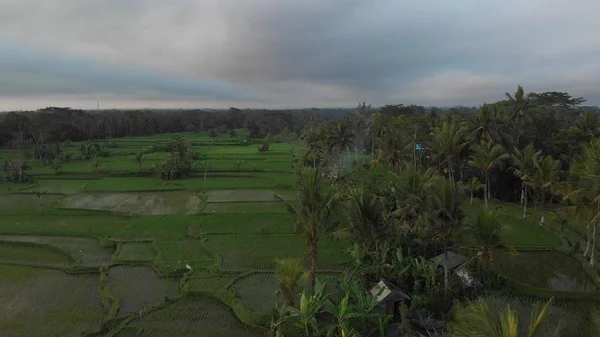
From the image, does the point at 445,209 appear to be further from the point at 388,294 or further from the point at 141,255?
the point at 141,255

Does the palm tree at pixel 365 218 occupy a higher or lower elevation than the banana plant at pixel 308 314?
higher

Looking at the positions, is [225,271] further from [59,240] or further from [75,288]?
[59,240]

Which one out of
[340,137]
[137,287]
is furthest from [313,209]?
[340,137]

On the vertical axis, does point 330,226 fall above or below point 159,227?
above

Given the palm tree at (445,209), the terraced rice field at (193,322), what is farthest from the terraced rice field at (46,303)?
the palm tree at (445,209)

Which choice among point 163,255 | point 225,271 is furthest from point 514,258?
point 163,255

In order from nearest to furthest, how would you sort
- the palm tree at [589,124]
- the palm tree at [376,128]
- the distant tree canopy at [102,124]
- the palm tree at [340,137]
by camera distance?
the palm tree at [589,124] < the palm tree at [340,137] < the palm tree at [376,128] < the distant tree canopy at [102,124]

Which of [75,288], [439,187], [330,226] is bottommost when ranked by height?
[75,288]

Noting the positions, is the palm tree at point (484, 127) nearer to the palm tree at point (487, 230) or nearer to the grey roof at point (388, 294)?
the palm tree at point (487, 230)
